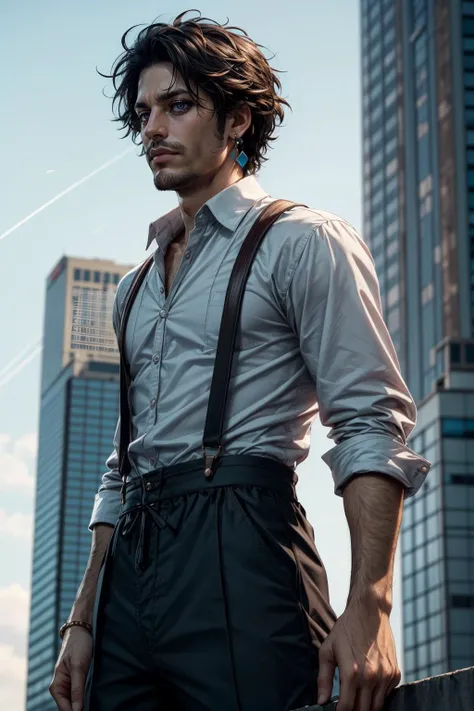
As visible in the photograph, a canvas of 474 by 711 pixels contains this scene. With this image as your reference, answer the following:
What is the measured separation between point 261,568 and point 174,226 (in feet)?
3.04

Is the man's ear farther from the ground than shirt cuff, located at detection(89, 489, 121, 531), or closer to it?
farther from the ground

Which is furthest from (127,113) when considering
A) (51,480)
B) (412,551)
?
(51,480)

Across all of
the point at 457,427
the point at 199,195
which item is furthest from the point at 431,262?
the point at 199,195

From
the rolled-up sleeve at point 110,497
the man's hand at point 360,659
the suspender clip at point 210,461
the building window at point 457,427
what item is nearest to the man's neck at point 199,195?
the rolled-up sleeve at point 110,497

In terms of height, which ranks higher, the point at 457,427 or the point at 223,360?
the point at 457,427

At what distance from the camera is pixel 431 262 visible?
5919 cm

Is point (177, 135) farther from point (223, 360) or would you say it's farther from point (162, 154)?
point (223, 360)

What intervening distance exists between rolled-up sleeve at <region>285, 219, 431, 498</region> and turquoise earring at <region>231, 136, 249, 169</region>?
0.39 meters

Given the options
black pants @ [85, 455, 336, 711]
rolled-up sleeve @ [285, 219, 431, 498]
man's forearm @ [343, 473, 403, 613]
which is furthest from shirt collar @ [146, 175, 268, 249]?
man's forearm @ [343, 473, 403, 613]


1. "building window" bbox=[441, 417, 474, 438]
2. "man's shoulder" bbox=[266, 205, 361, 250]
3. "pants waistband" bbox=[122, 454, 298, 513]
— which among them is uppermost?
"building window" bbox=[441, 417, 474, 438]

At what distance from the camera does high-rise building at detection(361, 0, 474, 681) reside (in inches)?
1957

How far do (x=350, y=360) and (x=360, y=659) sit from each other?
0.56 m

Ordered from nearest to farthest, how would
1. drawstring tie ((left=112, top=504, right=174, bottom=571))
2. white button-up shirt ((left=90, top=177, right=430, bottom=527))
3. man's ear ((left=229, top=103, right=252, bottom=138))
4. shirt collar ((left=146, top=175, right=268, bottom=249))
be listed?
white button-up shirt ((left=90, top=177, right=430, bottom=527))
drawstring tie ((left=112, top=504, right=174, bottom=571))
shirt collar ((left=146, top=175, right=268, bottom=249))
man's ear ((left=229, top=103, right=252, bottom=138))

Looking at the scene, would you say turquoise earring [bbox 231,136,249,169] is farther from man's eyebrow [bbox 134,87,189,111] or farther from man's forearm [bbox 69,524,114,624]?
man's forearm [bbox 69,524,114,624]
